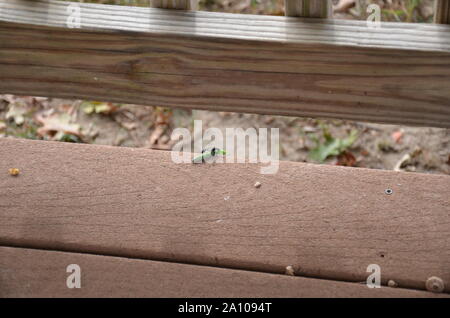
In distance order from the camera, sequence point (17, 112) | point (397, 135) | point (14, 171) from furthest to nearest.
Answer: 1. point (17, 112)
2. point (397, 135)
3. point (14, 171)

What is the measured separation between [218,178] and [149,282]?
364 millimetres

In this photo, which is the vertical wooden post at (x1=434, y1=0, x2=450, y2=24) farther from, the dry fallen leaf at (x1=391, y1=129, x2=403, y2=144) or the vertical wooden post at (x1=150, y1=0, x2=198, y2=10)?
the dry fallen leaf at (x1=391, y1=129, x2=403, y2=144)

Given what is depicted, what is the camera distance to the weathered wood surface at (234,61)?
130 centimetres

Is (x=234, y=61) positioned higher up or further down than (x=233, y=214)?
higher up

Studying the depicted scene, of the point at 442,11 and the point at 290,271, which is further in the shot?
the point at 290,271

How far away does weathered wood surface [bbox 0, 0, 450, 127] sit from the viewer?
1296 millimetres

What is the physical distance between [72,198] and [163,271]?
0.36 metres

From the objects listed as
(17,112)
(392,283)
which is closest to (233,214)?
(392,283)

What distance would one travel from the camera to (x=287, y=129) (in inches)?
124

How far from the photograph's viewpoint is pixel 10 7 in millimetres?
1400

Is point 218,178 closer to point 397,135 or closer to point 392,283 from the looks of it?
point 392,283

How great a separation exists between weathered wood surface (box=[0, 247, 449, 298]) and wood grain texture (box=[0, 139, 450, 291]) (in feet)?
0.10

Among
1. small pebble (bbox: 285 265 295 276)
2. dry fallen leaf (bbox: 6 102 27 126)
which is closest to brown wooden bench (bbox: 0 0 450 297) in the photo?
small pebble (bbox: 285 265 295 276)
